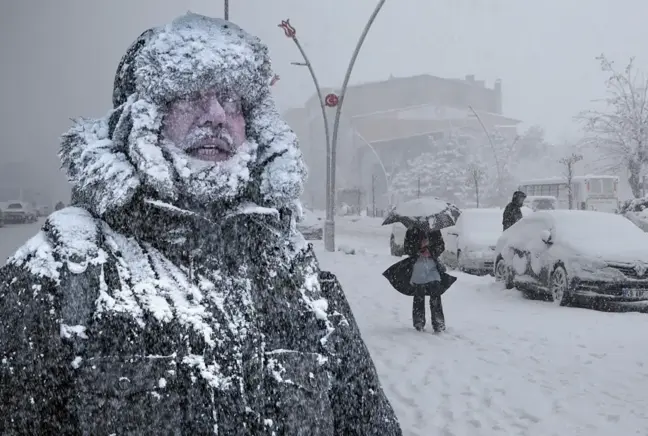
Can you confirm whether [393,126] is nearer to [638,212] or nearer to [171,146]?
[638,212]

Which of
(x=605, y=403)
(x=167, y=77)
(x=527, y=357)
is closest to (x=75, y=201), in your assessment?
(x=167, y=77)

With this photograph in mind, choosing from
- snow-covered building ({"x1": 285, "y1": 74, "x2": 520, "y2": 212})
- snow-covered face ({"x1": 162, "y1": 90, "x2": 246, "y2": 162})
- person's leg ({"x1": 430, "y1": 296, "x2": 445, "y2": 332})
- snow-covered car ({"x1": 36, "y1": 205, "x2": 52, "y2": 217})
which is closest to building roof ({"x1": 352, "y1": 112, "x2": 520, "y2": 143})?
snow-covered building ({"x1": 285, "y1": 74, "x2": 520, "y2": 212})

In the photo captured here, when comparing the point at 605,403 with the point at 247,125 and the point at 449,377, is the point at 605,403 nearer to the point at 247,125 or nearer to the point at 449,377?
the point at 449,377

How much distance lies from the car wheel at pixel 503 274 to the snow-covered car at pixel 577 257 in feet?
0.07

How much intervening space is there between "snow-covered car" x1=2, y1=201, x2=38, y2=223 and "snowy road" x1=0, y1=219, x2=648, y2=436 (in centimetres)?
4323

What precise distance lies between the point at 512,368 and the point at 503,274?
6.40 m

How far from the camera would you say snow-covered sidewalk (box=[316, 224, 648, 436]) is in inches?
208

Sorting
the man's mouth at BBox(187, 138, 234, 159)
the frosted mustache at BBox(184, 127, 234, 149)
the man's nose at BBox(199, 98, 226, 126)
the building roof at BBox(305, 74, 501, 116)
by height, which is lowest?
the man's mouth at BBox(187, 138, 234, 159)

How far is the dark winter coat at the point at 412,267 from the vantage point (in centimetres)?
841

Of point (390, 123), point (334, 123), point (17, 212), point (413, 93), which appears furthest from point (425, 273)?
point (413, 93)

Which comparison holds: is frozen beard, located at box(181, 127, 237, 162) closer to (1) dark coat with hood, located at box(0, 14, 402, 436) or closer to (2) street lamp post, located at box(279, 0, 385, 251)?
(1) dark coat with hood, located at box(0, 14, 402, 436)

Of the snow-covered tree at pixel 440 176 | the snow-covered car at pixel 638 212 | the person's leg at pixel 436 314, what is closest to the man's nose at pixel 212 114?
the person's leg at pixel 436 314

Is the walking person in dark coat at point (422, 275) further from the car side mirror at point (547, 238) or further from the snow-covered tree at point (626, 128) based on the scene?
the snow-covered tree at point (626, 128)

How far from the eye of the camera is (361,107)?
9981 cm
